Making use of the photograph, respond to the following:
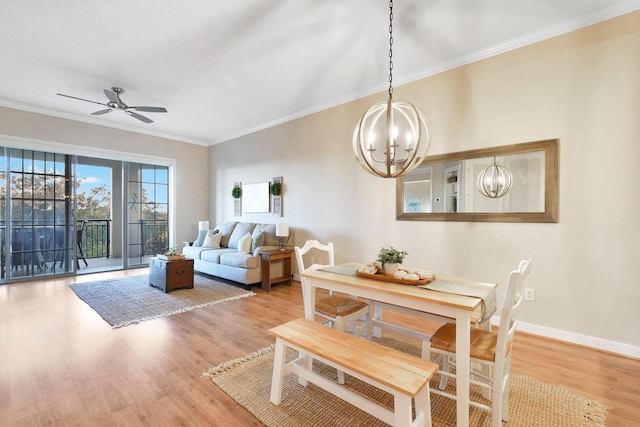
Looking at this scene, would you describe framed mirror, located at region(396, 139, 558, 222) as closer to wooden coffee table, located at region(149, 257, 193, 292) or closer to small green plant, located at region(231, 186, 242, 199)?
wooden coffee table, located at region(149, 257, 193, 292)

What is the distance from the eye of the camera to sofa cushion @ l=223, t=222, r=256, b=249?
18.0 feet

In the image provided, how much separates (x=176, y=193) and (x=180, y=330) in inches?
174

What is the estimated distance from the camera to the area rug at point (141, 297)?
3380 mm

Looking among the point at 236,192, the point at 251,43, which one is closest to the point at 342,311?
the point at 251,43

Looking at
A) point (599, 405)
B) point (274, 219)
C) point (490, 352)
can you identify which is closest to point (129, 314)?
point (274, 219)

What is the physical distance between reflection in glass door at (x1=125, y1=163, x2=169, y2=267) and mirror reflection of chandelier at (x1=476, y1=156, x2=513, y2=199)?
6.34 metres

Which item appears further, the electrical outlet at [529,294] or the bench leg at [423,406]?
the electrical outlet at [529,294]

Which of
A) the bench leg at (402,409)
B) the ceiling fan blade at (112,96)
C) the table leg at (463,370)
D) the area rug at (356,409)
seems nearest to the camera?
the bench leg at (402,409)

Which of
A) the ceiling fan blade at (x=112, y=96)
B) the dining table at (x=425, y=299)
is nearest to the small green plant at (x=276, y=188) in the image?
the ceiling fan blade at (x=112, y=96)

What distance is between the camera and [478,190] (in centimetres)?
312

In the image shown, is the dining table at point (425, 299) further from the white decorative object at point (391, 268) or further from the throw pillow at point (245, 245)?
the throw pillow at point (245, 245)

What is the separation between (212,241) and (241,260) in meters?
1.53

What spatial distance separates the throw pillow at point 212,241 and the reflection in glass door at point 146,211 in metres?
1.49

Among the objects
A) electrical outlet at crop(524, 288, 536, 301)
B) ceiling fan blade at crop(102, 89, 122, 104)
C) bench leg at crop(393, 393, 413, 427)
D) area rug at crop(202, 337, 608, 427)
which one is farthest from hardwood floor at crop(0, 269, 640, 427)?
ceiling fan blade at crop(102, 89, 122, 104)
